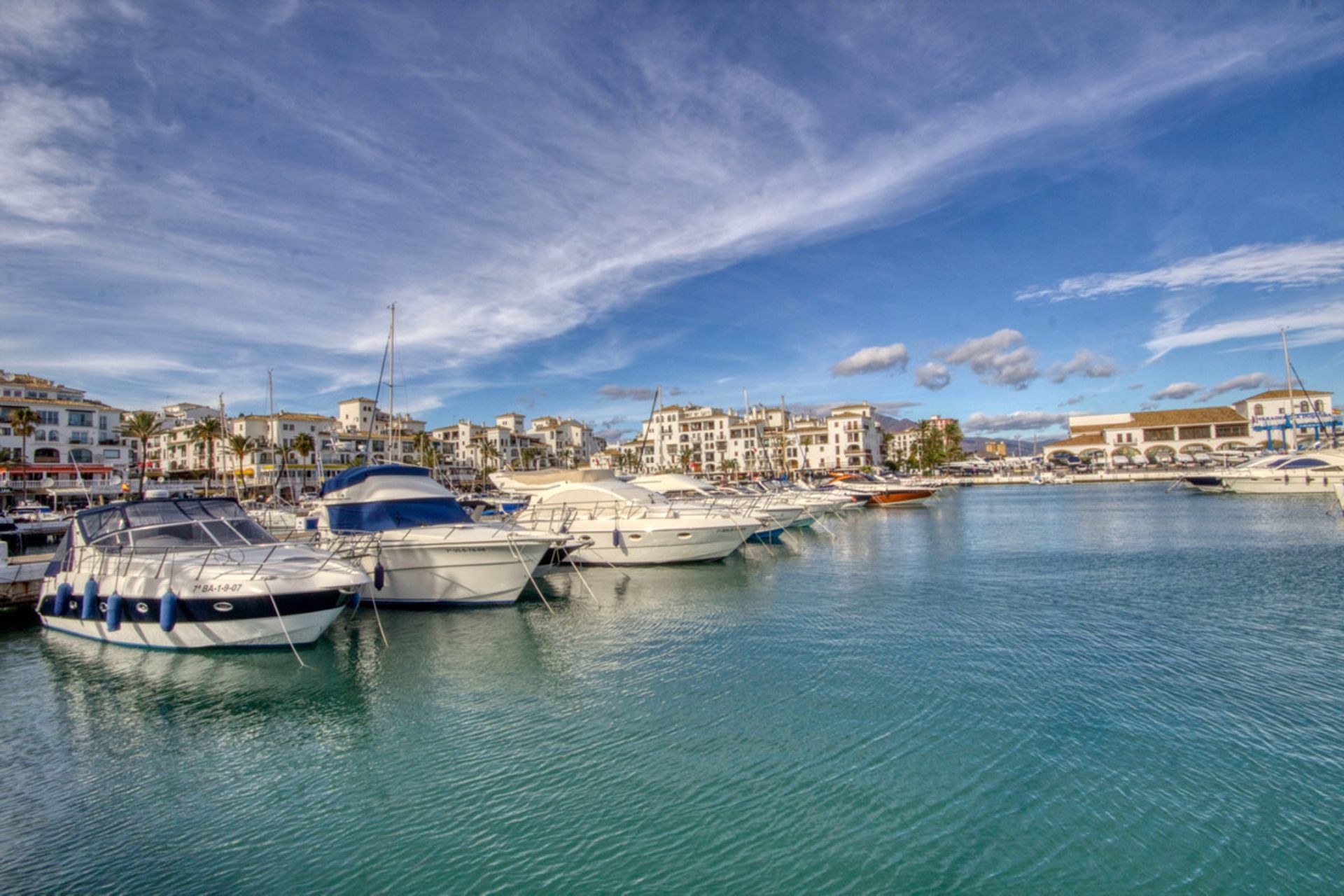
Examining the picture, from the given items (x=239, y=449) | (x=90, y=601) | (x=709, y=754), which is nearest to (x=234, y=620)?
(x=90, y=601)

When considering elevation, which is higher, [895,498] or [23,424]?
[23,424]

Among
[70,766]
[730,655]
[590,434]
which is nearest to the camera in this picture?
[70,766]

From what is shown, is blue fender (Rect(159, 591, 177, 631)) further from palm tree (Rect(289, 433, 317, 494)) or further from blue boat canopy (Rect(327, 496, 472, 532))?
palm tree (Rect(289, 433, 317, 494))

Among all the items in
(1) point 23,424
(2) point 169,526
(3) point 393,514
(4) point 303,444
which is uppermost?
(1) point 23,424

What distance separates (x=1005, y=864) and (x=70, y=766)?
12.4m

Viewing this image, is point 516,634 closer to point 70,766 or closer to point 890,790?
point 70,766

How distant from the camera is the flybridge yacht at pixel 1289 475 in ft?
206

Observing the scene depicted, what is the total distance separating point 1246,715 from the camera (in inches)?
397

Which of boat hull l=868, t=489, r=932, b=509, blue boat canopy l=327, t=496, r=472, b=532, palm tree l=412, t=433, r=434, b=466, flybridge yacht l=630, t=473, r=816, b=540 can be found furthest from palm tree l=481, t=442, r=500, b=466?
blue boat canopy l=327, t=496, r=472, b=532

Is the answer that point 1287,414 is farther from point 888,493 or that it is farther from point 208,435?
point 208,435

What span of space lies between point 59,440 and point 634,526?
80107 mm

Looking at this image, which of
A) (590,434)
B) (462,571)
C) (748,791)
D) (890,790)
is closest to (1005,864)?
(890,790)

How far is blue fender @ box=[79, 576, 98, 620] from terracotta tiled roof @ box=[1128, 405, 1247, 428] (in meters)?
145

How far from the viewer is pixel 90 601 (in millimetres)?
15289
